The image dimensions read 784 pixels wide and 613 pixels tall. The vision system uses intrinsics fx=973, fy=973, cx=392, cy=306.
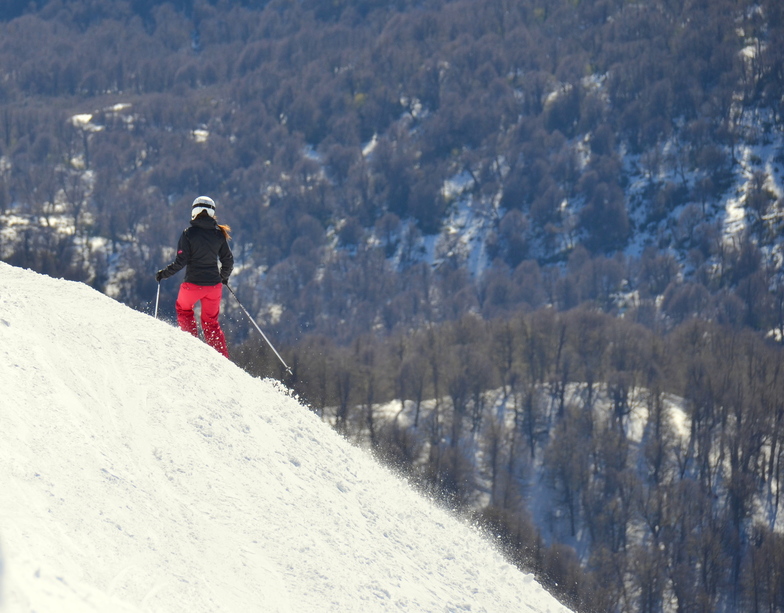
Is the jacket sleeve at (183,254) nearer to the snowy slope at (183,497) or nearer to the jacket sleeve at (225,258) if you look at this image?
the jacket sleeve at (225,258)

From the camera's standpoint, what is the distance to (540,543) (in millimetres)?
87312

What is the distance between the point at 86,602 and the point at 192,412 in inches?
188

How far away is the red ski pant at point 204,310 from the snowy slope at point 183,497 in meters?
0.78

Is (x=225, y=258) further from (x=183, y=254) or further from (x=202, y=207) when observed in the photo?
(x=202, y=207)

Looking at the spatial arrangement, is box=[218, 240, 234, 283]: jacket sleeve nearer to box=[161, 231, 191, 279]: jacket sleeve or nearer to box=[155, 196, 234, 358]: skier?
box=[155, 196, 234, 358]: skier

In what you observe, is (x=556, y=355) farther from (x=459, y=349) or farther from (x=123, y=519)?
(x=123, y=519)

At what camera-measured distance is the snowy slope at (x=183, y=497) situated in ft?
26.0

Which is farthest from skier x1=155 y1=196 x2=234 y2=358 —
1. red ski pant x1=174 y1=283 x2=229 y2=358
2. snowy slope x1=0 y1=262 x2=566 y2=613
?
snowy slope x1=0 y1=262 x2=566 y2=613

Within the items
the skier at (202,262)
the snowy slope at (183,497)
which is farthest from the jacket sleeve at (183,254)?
the snowy slope at (183,497)

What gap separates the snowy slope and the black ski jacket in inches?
38.7

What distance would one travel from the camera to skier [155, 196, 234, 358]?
1497 cm

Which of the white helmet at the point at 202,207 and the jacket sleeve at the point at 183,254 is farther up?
the white helmet at the point at 202,207

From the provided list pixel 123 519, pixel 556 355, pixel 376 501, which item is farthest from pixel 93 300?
pixel 556 355

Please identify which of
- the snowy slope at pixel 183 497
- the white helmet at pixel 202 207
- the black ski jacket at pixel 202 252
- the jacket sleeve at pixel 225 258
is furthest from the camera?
the jacket sleeve at pixel 225 258
